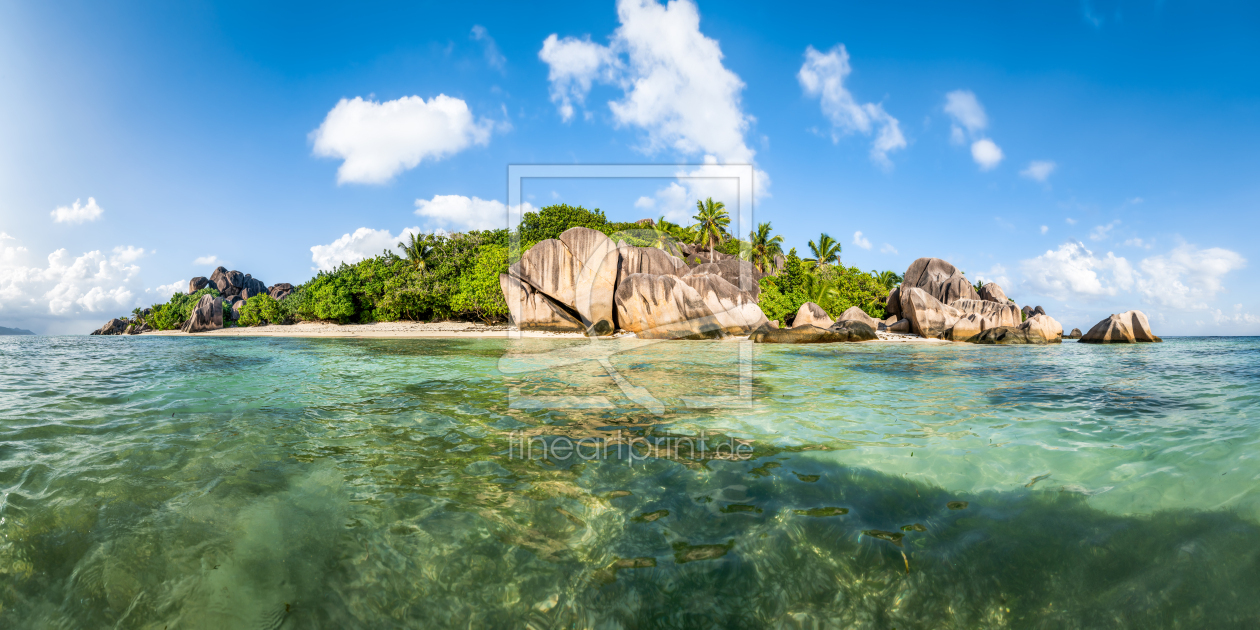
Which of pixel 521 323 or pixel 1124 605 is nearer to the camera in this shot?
pixel 1124 605

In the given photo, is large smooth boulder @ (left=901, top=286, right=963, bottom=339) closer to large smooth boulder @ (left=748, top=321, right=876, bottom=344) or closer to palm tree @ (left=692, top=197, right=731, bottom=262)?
large smooth boulder @ (left=748, top=321, right=876, bottom=344)

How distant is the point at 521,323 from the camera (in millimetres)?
28484

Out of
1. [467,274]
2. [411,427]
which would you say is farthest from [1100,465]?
[467,274]

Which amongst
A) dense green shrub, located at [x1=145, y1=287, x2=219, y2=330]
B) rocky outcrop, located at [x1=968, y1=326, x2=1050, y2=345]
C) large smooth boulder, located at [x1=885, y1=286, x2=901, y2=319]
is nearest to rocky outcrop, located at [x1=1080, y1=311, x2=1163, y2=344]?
rocky outcrop, located at [x1=968, y1=326, x2=1050, y2=345]

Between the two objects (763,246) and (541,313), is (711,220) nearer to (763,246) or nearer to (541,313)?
(763,246)

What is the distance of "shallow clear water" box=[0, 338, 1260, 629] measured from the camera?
2.19 metres

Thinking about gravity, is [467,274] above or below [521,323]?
above

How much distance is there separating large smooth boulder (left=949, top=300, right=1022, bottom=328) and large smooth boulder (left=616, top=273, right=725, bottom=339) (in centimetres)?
1520

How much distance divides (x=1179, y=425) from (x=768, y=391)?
443 centimetres

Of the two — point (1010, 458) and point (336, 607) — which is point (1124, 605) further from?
point (336, 607)

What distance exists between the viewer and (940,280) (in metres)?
34.1

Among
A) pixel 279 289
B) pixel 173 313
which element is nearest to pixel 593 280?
pixel 173 313

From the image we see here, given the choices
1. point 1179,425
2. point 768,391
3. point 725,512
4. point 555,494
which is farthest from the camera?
point 768,391

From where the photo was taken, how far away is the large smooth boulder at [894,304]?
33.4 metres
